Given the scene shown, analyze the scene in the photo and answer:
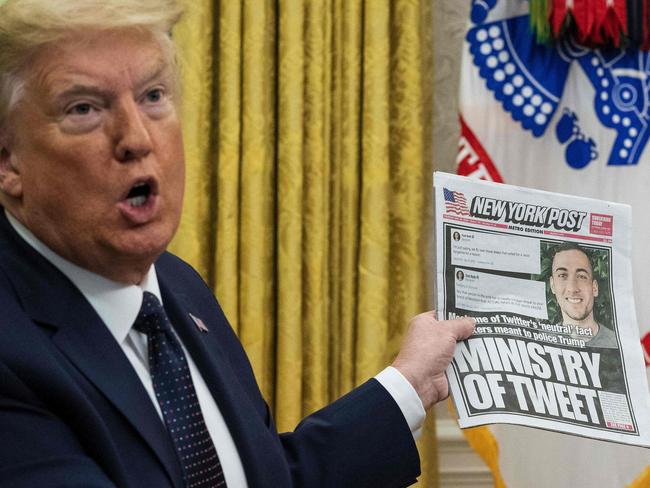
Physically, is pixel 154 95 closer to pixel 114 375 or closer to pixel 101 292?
pixel 101 292

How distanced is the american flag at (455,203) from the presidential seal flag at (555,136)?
111cm

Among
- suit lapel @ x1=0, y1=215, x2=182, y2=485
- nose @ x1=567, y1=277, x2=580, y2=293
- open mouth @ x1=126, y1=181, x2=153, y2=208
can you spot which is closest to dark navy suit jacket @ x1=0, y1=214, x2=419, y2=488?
suit lapel @ x1=0, y1=215, x2=182, y2=485

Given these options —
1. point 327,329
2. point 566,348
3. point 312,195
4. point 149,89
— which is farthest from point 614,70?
point 149,89

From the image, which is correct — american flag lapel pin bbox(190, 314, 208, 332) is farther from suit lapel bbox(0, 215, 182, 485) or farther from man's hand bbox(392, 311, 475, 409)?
man's hand bbox(392, 311, 475, 409)

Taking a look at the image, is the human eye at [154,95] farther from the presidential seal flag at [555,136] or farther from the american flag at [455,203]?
the presidential seal flag at [555,136]

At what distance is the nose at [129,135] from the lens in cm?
134

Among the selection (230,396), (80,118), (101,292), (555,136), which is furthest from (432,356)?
(555,136)

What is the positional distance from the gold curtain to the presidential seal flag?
27cm

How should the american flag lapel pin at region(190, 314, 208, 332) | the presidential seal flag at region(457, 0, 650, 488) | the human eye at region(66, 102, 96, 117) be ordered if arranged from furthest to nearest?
the presidential seal flag at region(457, 0, 650, 488) → the american flag lapel pin at region(190, 314, 208, 332) → the human eye at region(66, 102, 96, 117)

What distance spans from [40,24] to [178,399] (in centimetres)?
51

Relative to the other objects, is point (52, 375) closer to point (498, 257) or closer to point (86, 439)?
point (86, 439)

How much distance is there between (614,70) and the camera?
2732mm

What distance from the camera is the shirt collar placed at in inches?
54.9

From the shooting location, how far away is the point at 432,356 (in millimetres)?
1688
